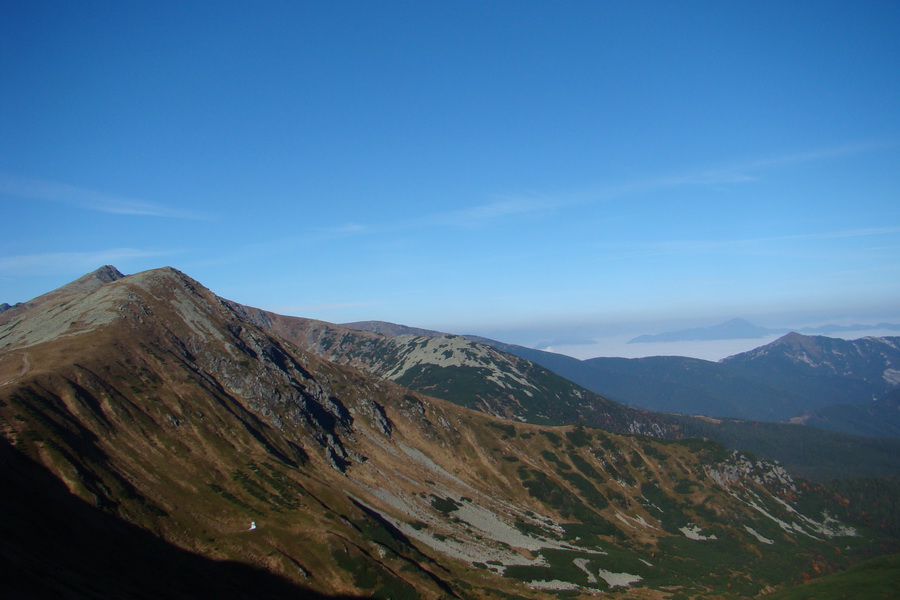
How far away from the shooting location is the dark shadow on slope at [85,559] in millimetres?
51969

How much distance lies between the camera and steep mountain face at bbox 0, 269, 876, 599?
76.8 metres

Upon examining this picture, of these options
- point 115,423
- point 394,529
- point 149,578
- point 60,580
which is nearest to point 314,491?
point 394,529

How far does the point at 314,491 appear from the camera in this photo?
12975 cm

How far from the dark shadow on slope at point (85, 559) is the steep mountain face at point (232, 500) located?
0.36 m

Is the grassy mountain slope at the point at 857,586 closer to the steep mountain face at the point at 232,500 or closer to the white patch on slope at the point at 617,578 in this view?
the steep mountain face at the point at 232,500

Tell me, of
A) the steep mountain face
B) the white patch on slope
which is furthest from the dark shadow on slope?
the white patch on slope

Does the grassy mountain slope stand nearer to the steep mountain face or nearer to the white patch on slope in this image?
the steep mountain face

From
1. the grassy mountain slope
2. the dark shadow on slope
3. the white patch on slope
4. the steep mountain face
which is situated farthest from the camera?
the white patch on slope

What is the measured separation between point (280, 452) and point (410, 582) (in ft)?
211

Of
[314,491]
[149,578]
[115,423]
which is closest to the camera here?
[149,578]

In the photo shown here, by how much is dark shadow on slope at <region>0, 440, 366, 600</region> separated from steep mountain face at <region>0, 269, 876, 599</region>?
0.36 metres

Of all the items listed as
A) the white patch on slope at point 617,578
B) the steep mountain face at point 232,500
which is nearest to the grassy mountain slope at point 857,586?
the steep mountain face at point 232,500

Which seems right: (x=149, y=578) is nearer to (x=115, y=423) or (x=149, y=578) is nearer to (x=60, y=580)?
(x=60, y=580)

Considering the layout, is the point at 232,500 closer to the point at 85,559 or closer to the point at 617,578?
the point at 85,559
